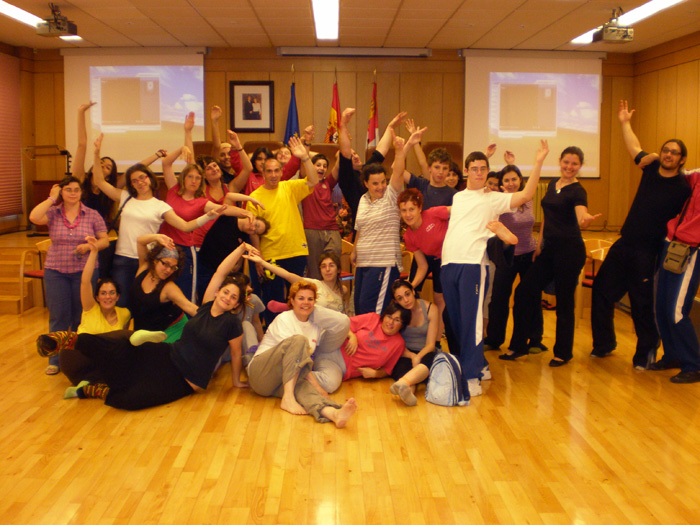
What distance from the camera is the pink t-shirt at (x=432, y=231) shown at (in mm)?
4398

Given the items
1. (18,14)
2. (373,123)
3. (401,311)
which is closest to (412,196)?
(401,311)

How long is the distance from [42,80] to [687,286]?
10.3 metres

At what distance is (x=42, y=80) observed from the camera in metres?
10.8

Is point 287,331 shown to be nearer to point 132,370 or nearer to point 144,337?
point 144,337

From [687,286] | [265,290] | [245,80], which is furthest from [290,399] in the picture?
[245,80]

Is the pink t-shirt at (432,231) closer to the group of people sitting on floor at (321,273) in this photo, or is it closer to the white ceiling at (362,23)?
the group of people sitting on floor at (321,273)

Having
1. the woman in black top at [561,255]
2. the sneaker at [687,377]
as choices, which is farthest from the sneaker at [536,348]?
the sneaker at [687,377]

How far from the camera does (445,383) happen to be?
13.2 feet

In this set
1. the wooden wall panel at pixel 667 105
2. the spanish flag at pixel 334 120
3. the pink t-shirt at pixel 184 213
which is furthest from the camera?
the spanish flag at pixel 334 120

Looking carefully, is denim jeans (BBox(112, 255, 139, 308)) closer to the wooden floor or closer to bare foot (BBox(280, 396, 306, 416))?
the wooden floor

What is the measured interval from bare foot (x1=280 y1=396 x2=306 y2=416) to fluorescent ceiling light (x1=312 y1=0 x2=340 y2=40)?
17.9 ft

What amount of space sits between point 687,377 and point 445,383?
173 cm

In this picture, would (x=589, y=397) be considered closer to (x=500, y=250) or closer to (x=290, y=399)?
(x=500, y=250)

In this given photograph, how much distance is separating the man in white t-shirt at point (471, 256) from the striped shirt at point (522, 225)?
2.44 ft
